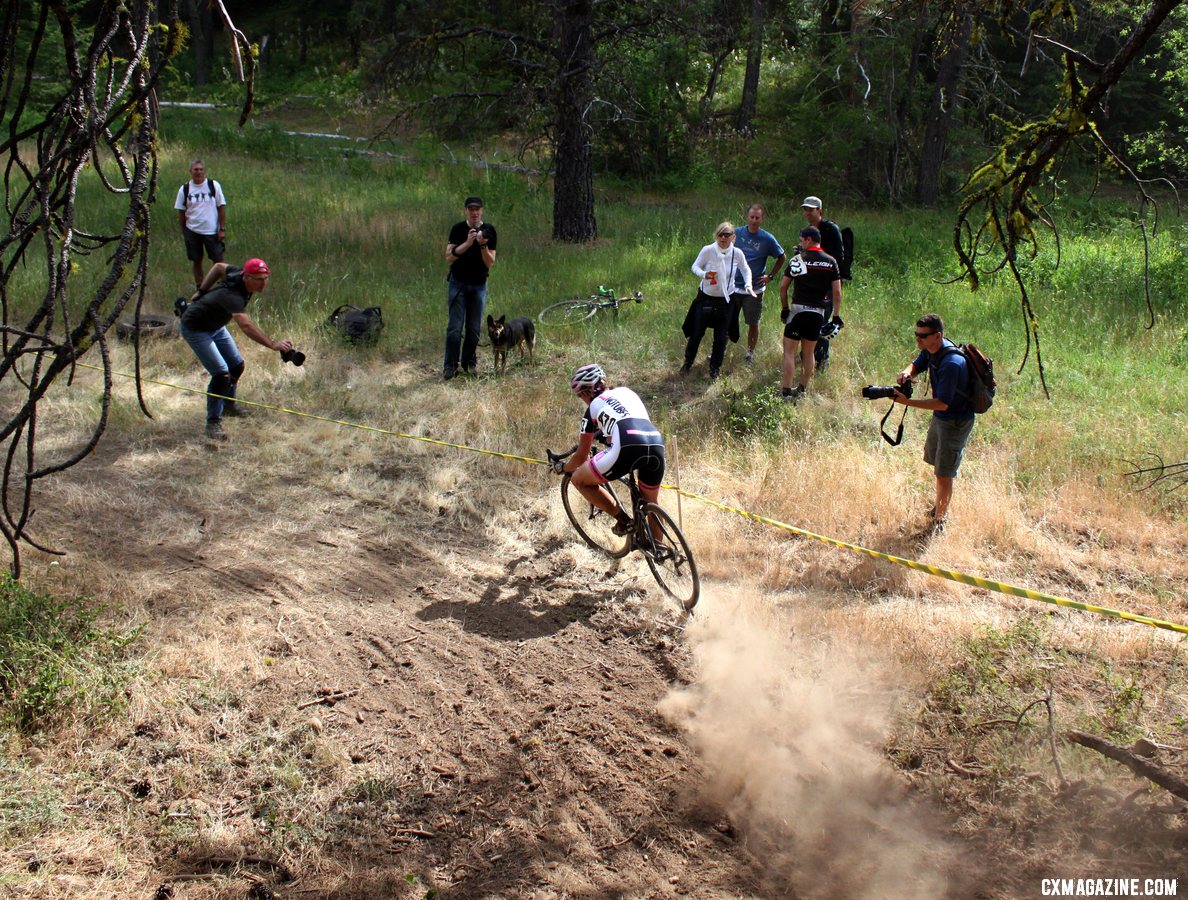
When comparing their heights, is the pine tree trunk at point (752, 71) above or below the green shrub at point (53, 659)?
above

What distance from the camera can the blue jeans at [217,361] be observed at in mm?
9469

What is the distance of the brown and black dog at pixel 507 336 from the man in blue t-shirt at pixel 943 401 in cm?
522

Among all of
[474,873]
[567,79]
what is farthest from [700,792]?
[567,79]

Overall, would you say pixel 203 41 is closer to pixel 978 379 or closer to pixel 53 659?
pixel 53 659

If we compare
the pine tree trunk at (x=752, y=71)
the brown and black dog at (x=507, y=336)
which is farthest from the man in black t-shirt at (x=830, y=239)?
the pine tree trunk at (x=752, y=71)

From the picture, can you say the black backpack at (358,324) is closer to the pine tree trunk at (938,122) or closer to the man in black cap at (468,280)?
the man in black cap at (468,280)

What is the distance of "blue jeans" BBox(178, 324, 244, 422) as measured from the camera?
947 cm

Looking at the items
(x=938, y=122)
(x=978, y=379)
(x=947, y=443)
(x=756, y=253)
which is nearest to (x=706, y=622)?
(x=947, y=443)

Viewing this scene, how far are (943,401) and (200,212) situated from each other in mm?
10452

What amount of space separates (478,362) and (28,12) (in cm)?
1585

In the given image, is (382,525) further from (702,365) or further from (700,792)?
(702,365)

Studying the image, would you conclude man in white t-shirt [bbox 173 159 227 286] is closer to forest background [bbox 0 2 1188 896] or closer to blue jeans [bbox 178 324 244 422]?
forest background [bbox 0 2 1188 896]

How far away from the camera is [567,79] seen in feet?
50.8

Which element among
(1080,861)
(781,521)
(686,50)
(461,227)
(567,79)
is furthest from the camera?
(686,50)
